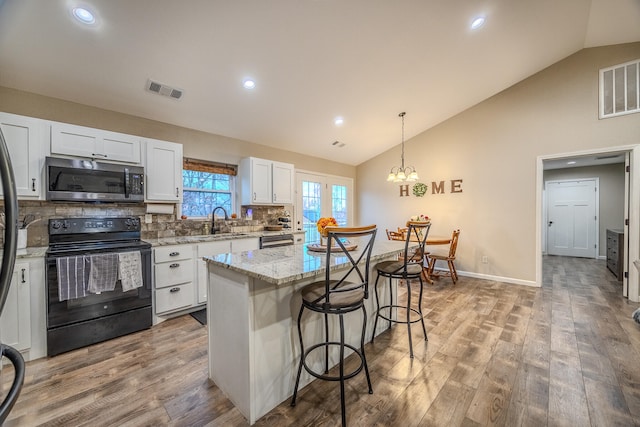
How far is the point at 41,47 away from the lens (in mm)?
2270

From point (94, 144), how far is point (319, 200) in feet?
12.2

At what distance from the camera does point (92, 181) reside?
2.71 metres

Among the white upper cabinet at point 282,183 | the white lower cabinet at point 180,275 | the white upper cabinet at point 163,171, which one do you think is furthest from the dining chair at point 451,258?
the white upper cabinet at point 163,171

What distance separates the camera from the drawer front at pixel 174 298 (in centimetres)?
289

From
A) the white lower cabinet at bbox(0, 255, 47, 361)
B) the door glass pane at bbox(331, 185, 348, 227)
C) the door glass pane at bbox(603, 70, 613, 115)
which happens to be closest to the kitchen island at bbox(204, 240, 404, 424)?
the white lower cabinet at bbox(0, 255, 47, 361)

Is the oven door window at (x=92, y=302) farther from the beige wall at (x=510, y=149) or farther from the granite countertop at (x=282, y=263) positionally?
the beige wall at (x=510, y=149)

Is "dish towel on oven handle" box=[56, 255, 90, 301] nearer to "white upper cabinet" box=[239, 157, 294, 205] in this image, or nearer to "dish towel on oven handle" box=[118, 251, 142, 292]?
"dish towel on oven handle" box=[118, 251, 142, 292]

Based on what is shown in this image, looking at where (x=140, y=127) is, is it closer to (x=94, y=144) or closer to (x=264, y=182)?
(x=94, y=144)

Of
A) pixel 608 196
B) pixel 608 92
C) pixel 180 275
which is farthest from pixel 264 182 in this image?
pixel 608 196

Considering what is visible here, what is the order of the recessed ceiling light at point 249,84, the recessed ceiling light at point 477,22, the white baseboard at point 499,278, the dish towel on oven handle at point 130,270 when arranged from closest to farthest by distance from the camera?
the dish towel on oven handle at point 130,270 → the recessed ceiling light at point 477,22 → the recessed ceiling light at point 249,84 → the white baseboard at point 499,278

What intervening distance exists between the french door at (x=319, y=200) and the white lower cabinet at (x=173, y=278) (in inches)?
91.2

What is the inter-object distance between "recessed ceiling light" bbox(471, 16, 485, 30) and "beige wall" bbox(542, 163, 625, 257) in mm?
5858

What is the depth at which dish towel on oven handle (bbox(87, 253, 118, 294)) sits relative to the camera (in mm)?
2412

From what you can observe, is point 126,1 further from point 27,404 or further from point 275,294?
point 27,404
